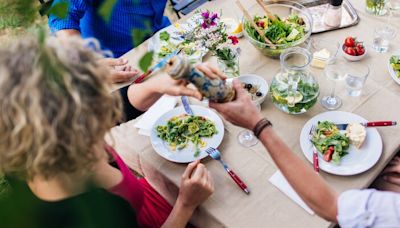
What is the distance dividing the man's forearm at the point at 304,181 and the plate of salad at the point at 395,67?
0.63m

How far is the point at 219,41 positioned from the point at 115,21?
608mm

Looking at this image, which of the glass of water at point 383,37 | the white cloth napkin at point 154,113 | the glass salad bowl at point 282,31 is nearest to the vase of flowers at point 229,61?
the glass salad bowl at point 282,31

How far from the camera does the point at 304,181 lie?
113 cm

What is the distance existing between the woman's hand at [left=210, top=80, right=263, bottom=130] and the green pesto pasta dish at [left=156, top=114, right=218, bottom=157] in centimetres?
24

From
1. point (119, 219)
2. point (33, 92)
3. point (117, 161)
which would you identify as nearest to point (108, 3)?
point (119, 219)

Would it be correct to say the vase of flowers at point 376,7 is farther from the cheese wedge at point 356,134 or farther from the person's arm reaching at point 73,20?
the person's arm reaching at point 73,20

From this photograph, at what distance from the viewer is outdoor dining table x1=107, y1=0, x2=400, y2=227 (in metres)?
1.24

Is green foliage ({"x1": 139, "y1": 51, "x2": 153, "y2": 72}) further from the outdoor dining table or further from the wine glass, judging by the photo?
the wine glass

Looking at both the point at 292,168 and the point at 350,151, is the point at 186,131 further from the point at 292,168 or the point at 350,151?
the point at 350,151

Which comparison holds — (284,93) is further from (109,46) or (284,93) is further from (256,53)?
(109,46)

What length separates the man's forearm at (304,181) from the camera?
3.68ft

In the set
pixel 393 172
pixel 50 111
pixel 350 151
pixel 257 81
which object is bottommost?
pixel 393 172

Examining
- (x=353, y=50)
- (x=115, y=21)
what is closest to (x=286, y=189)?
(x=353, y=50)

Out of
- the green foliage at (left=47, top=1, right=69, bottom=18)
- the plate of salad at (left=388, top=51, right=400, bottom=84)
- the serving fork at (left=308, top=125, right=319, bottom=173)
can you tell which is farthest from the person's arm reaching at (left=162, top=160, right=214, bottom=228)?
the green foliage at (left=47, top=1, right=69, bottom=18)
